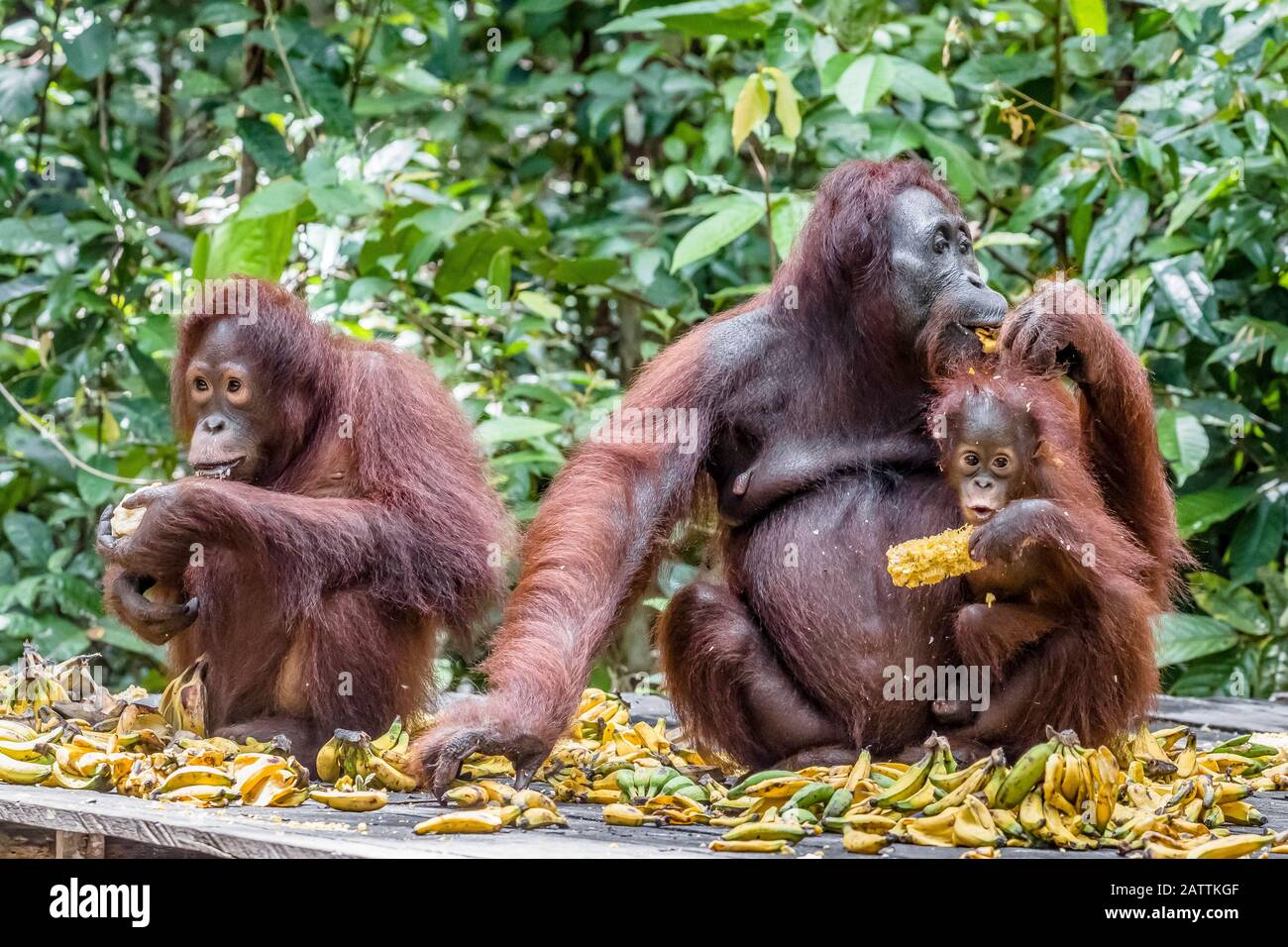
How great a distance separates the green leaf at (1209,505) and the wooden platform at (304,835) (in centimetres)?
206

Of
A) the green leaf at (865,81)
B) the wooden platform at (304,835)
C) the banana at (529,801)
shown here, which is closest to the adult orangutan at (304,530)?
the wooden platform at (304,835)

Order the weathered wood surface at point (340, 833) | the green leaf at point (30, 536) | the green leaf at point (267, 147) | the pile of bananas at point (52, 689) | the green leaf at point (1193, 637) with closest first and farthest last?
1. the weathered wood surface at point (340, 833)
2. the pile of bananas at point (52, 689)
3. the green leaf at point (1193, 637)
4. the green leaf at point (267, 147)
5. the green leaf at point (30, 536)

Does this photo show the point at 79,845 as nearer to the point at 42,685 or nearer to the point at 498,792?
the point at 498,792

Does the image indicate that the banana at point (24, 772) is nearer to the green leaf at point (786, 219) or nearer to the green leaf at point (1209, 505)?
the green leaf at point (786, 219)

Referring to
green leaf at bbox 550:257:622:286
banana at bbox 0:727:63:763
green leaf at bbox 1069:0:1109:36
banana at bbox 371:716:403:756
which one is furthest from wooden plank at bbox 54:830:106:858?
green leaf at bbox 1069:0:1109:36

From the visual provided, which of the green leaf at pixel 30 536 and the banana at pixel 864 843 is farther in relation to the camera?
the green leaf at pixel 30 536

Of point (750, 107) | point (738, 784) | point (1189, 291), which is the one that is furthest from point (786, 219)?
point (738, 784)

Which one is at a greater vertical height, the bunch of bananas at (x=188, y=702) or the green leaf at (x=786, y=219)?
the green leaf at (x=786, y=219)

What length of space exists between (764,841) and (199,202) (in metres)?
6.09

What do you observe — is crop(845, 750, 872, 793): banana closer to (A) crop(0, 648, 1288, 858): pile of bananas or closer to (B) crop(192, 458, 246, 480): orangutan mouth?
(A) crop(0, 648, 1288, 858): pile of bananas

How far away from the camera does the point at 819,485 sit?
3.96 m

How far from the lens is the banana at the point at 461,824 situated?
3090 millimetres

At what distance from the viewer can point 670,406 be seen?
13.1ft

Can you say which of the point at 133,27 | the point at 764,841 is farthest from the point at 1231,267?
the point at 133,27
